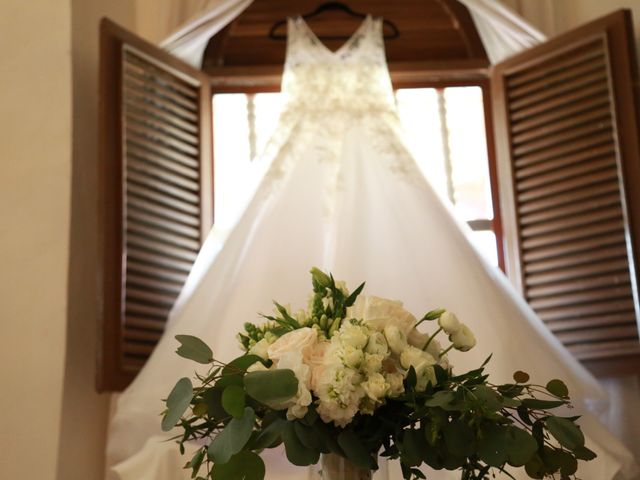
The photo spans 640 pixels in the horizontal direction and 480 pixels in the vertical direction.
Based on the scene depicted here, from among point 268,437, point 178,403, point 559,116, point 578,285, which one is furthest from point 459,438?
point 559,116

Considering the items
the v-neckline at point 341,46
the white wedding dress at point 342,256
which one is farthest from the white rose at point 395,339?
the v-neckline at point 341,46

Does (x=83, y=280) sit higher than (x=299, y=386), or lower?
higher

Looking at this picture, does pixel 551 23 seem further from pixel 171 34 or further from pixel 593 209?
pixel 171 34

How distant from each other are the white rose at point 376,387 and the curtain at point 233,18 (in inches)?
74.8

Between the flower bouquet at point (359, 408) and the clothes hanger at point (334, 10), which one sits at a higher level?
the clothes hanger at point (334, 10)

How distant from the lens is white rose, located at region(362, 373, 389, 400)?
127 cm

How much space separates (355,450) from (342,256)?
1.37m

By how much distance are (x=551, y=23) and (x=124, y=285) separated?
1562mm

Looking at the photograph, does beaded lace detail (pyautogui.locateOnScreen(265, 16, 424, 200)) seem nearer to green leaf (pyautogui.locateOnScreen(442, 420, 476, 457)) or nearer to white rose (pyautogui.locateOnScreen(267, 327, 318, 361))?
white rose (pyautogui.locateOnScreen(267, 327, 318, 361))

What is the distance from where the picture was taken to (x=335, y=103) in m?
2.94

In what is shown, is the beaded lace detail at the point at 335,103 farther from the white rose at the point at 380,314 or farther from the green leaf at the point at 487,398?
the green leaf at the point at 487,398

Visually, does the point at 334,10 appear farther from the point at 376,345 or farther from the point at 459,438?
the point at 459,438

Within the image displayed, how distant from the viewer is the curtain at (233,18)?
294cm

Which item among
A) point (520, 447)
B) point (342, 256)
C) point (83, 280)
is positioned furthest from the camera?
point (83, 280)
